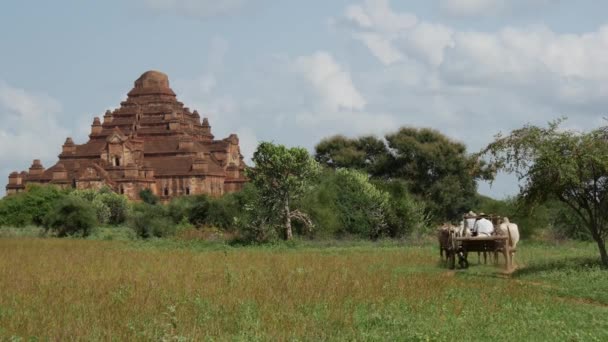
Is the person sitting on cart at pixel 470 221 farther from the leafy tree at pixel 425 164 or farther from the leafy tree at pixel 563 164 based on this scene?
the leafy tree at pixel 425 164

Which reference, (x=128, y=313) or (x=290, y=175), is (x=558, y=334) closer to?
(x=128, y=313)

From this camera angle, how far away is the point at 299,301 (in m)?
12.9

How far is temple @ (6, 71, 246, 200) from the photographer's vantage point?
7519 cm

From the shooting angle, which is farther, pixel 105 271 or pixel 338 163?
pixel 338 163

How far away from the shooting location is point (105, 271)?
19.1 m

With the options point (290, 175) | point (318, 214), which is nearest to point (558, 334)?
point (290, 175)

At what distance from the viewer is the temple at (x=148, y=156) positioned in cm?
7519

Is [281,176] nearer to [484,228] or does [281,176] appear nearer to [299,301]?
[484,228]

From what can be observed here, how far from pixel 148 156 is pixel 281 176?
4649 centimetres

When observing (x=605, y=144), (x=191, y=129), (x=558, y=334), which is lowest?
(x=558, y=334)

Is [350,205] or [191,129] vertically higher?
[191,129]

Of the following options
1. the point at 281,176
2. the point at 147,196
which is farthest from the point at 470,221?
the point at 147,196

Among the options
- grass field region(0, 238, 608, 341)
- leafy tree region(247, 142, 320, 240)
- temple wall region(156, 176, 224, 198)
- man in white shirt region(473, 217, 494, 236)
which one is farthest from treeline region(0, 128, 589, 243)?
temple wall region(156, 176, 224, 198)

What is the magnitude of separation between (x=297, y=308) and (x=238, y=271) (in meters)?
6.96
